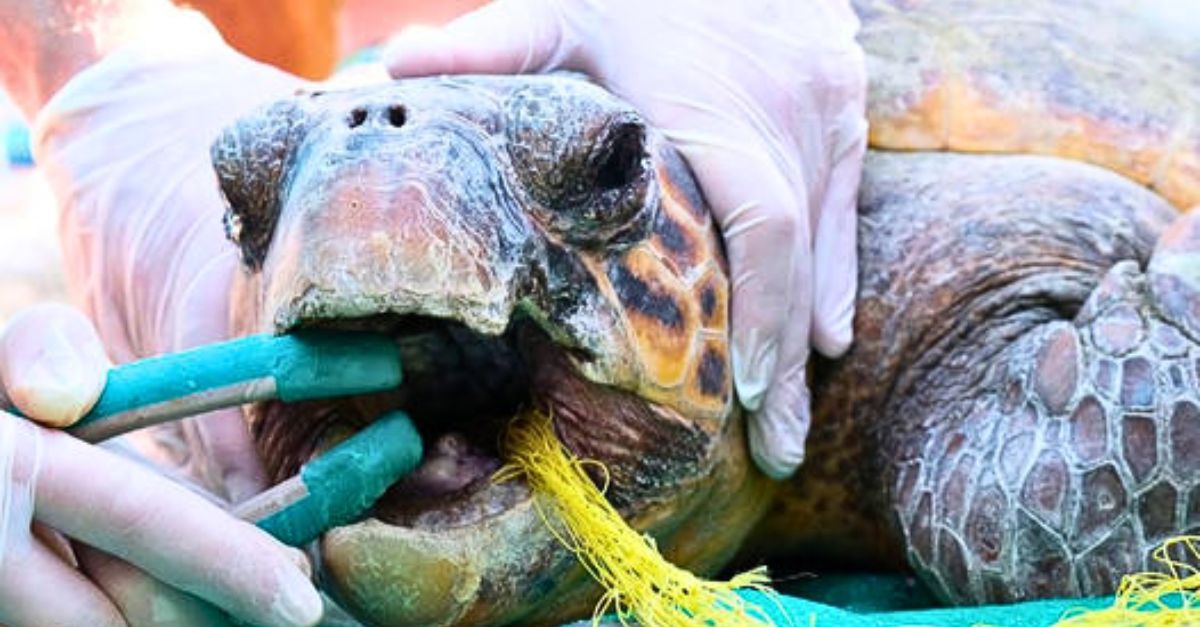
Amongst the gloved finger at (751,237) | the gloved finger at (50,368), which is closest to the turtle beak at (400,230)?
the gloved finger at (50,368)

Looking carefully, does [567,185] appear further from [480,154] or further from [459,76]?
[459,76]

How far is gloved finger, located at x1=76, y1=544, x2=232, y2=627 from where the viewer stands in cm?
91

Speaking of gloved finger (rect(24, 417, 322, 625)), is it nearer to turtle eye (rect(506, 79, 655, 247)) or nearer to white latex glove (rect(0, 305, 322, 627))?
white latex glove (rect(0, 305, 322, 627))

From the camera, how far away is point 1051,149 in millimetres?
1351

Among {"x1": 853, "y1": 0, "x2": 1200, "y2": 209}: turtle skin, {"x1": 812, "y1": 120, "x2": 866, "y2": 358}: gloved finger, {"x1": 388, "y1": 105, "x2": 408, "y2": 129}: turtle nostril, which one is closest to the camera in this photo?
{"x1": 388, "y1": 105, "x2": 408, "y2": 129}: turtle nostril

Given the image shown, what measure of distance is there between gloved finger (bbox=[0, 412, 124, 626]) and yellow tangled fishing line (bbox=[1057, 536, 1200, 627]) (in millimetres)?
561

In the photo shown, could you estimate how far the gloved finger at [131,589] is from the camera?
0.91m

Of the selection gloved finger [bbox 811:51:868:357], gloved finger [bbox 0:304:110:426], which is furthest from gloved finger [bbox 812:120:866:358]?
gloved finger [bbox 0:304:110:426]

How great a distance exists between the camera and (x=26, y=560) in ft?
2.84

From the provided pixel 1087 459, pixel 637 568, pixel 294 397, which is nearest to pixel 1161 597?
pixel 1087 459

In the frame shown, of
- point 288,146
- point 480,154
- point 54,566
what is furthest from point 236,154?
point 54,566

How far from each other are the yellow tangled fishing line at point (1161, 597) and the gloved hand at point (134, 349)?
454 millimetres

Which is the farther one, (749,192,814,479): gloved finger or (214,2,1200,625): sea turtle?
(749,192,814,479): gloved finger

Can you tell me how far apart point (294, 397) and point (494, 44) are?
0.37 metres
